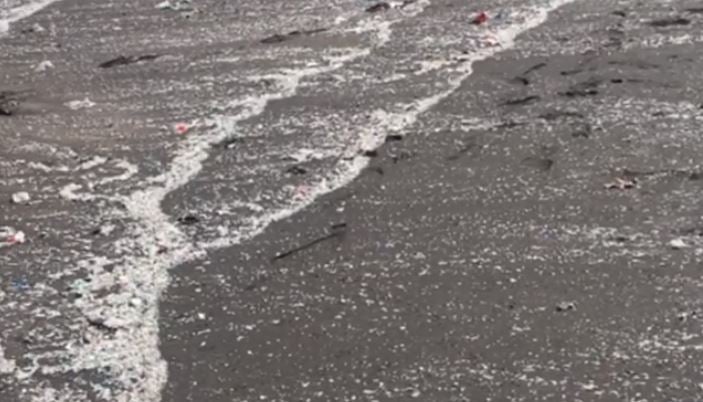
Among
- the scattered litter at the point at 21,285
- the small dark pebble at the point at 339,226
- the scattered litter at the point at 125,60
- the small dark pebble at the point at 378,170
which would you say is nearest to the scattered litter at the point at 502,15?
the scattered litter at the point at 125,60

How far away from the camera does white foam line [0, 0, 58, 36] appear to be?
7534 mm

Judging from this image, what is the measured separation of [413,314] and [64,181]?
6.65 ft

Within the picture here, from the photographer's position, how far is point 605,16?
666cm

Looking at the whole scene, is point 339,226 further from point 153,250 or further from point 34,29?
point 34,29

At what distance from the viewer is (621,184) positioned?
14.2 feet

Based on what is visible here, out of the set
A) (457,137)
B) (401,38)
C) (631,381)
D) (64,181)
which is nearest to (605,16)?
(401,38)

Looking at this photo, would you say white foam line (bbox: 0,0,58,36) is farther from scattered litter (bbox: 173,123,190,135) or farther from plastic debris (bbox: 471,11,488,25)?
plastic debris (bbox: 471,11,488,25)

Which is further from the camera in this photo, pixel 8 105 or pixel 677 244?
pixel 8 105

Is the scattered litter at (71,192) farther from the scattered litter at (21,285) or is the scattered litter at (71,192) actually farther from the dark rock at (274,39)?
the dark rock at (274,39)

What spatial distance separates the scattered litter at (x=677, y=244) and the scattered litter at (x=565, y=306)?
1.84 ft

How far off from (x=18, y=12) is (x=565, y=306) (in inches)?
222

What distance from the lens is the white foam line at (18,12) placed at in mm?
7534

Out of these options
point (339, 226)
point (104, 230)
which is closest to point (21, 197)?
point (104, 230)

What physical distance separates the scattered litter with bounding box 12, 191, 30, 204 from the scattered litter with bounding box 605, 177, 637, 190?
2475 millimetres
